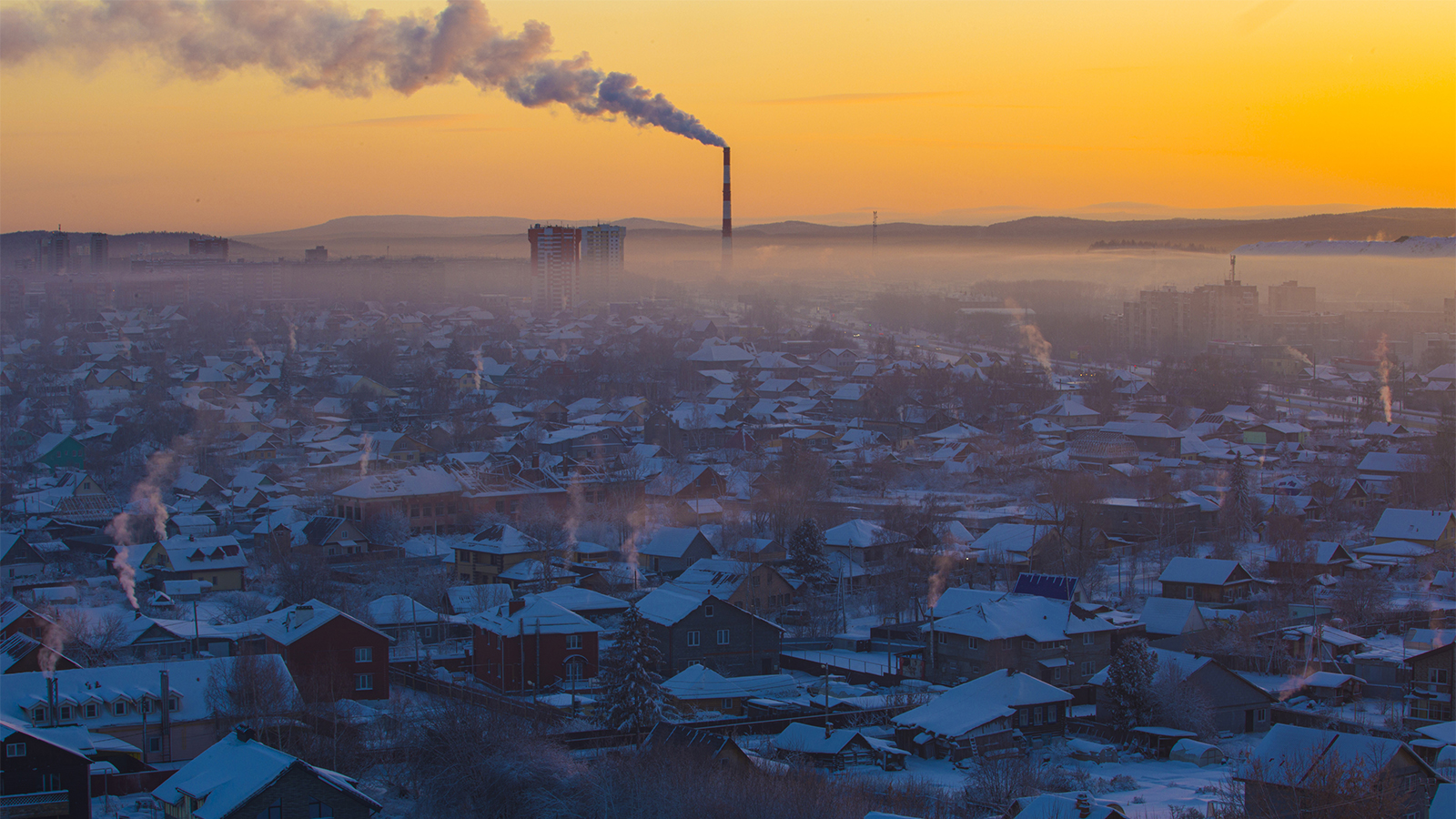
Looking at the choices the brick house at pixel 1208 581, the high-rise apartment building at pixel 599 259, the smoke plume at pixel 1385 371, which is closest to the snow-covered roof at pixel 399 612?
the brick house at pixel 1208 581

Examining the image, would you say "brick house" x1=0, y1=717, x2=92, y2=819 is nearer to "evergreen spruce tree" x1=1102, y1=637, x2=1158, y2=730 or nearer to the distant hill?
"evergreen spruce tree" x1=1102, y1=637, x2=1158, y2=730

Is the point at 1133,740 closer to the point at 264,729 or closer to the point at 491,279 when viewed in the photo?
the point at 264,729

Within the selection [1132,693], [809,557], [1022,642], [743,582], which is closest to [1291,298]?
[809,557]

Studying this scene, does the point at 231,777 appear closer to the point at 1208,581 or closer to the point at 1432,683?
the point at 1432,683

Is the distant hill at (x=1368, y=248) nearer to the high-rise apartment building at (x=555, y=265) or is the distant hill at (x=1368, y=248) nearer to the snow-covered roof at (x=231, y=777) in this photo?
the high-rise apartment building at (x=555, y=265)

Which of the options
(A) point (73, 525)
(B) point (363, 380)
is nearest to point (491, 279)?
(B) point (363, 380)
